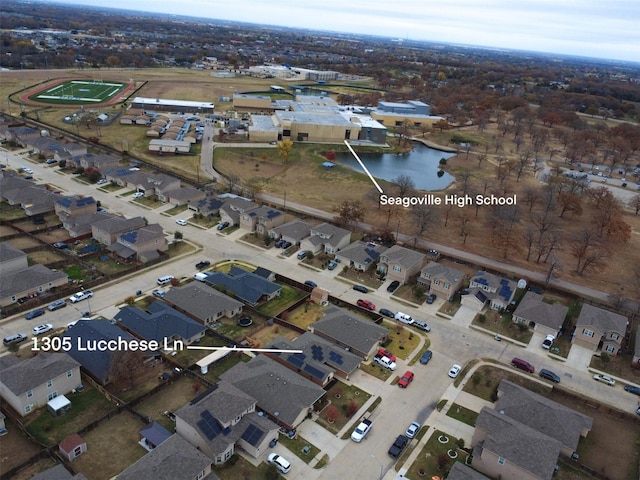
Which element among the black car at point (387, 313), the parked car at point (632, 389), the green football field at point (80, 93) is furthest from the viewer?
the green football field at point (80, 93)

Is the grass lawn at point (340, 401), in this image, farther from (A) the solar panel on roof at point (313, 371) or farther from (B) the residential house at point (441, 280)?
(B) the residential house at point (441, 280)

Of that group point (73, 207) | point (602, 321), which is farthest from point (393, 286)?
point (73, 207)

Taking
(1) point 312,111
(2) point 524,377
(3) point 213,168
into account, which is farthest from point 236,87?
(2) point 524,377

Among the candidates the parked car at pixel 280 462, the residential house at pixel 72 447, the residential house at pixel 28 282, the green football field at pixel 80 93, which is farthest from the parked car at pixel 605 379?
the green football field at pixel 80 93

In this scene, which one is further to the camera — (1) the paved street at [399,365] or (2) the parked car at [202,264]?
(2) the parked car at [202,264]

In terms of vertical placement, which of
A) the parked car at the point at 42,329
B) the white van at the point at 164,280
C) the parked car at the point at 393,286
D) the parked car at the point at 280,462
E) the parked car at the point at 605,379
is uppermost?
the parked car at the point at 393,286

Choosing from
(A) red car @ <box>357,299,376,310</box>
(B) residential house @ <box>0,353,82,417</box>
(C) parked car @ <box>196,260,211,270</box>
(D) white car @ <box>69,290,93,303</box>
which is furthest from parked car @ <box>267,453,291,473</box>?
(C) parked car @ <box>196,260,211,270</box>
